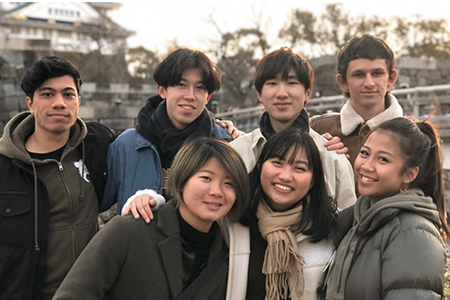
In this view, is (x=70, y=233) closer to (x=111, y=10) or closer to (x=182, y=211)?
(x=182, y=211)

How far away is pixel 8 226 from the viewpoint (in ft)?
8.34

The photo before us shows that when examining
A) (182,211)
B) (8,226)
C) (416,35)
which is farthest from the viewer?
(416,35)

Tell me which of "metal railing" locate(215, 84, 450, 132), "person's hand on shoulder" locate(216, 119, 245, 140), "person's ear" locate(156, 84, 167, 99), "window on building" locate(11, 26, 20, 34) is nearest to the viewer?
"person's ear" locate(156, 84, 167, 99)

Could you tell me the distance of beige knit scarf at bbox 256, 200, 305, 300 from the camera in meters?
2.24

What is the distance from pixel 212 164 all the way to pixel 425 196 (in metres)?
1.05

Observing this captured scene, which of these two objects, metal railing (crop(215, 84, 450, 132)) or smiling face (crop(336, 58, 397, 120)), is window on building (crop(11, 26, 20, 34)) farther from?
smiling face (crop(336, 58, 397, 120))

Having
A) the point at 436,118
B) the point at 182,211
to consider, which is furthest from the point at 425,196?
the point at 436,118

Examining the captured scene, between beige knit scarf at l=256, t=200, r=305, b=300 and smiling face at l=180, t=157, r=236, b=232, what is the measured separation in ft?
0.85

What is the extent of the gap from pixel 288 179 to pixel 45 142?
1.50 m

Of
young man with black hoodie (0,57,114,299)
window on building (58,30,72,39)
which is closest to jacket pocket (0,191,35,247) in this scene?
young man with black hoodie (0,57,114,299)

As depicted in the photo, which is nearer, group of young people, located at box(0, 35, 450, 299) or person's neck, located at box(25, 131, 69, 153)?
group of young people, located at box(0, 35, 450, 299)

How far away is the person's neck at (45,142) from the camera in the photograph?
2756mm

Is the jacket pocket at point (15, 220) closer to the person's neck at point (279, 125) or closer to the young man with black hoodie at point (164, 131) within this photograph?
the young man with black hoodie at point (164, 131)

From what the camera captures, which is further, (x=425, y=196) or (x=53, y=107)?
(x=53, y=107)
